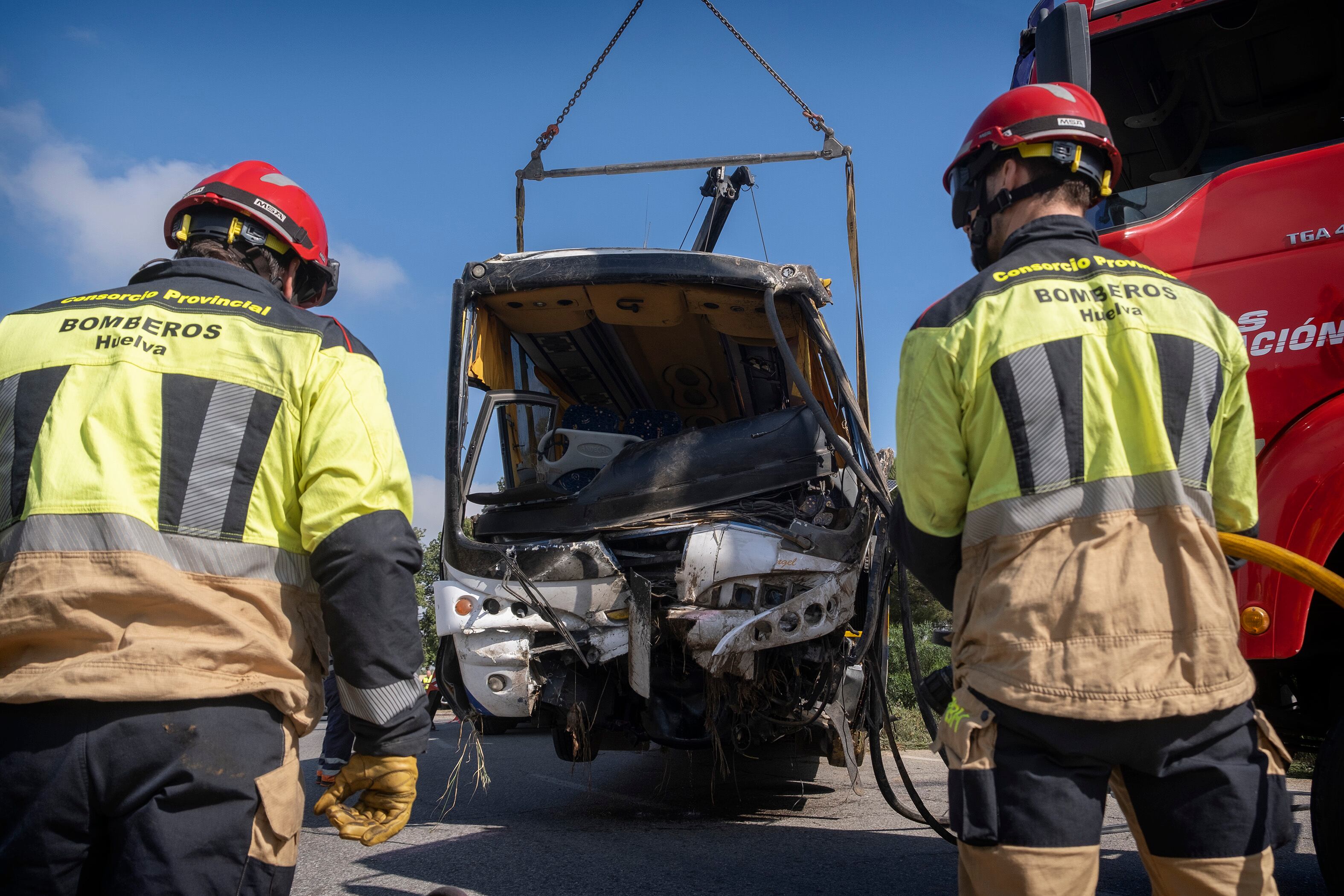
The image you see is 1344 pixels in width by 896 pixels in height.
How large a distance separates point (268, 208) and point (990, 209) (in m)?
1.59

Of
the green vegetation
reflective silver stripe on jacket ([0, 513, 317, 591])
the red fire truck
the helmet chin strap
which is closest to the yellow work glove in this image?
reflective silver stripe on jacket ([0, 513, 317, 591])

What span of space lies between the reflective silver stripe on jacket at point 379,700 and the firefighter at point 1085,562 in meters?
0.99

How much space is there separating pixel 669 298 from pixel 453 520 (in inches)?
59.7

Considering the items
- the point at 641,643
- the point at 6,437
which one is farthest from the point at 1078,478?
the point at 641,643

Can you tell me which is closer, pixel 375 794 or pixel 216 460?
pixel 216 460

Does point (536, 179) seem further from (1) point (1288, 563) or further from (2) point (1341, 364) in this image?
(1) point (1288, 563)

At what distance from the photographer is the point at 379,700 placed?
5.72 ft

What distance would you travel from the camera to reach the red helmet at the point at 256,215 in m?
2.07

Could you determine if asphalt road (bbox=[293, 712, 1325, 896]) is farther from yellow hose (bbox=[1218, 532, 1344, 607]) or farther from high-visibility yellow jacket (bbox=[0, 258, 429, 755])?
high-visibility yellow jacket (bbox=[0, 258, 429, 755])

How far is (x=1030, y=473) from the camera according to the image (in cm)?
167

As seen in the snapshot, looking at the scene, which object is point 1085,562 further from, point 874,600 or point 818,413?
point 818,413

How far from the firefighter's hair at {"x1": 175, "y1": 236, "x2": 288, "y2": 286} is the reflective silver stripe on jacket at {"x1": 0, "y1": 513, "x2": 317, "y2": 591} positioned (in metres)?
0.64

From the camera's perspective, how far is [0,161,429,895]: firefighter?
1.49 meters

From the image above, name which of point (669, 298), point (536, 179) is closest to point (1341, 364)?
point (669, 298)
